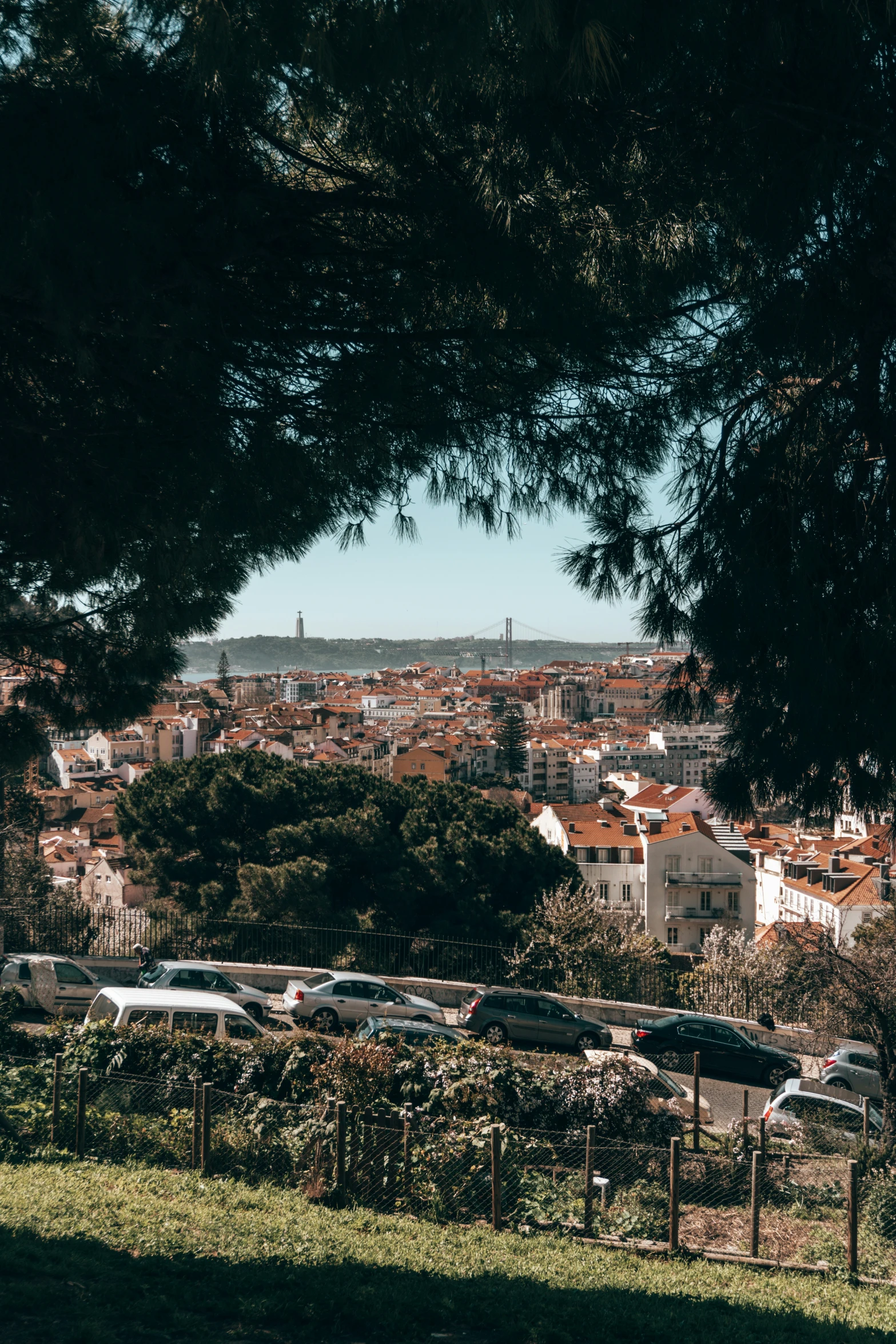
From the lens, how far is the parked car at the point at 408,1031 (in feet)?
39.2

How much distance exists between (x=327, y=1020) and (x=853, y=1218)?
881 cm

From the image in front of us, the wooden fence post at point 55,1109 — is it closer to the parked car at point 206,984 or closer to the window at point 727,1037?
the parked car at point 206,984

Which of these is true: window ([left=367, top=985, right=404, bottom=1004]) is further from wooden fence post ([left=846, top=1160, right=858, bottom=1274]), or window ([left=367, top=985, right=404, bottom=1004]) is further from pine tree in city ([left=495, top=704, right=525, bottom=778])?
pine tree in city ([left=495, top=704, right=525, bottom=778])

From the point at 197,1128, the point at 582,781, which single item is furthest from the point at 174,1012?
the point at 582,781

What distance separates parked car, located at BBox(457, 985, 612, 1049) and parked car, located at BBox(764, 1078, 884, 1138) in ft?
9.48

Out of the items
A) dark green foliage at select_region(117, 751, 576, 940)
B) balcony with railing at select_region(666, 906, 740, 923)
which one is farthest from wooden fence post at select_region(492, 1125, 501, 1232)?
balcony with railing at select_region(666, 906, 740, 923)

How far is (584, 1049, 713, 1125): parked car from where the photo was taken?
1141 centimetres

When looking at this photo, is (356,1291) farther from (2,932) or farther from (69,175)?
(2,932)

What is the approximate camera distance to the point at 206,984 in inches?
590

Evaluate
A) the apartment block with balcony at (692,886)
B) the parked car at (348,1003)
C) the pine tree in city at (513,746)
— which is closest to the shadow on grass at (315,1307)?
the parked car at (348,1003)

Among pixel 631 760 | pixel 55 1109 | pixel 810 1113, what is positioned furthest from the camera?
pixel 631 760

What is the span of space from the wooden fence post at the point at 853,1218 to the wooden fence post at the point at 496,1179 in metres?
2.52

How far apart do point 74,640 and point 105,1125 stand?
4.15 metres

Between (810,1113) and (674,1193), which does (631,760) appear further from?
(674,1193)
